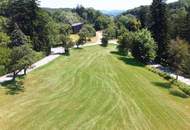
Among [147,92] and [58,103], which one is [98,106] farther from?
[147,92]

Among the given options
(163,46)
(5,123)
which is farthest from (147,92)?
(163,46)

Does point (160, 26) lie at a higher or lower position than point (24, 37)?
higher

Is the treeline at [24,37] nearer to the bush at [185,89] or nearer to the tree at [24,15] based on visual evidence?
the tree at [24,15]

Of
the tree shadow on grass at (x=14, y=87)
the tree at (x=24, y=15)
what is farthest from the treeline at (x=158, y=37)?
the tree shadow on grass at (x=14, y=87)

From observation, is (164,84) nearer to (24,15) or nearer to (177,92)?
(177,92)

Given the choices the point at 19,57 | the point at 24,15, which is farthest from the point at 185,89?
the point at 24,15

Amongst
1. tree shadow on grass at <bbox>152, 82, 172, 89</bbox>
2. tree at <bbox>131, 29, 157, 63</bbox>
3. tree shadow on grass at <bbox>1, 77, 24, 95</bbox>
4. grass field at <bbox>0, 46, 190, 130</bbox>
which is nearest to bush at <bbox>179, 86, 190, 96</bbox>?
tree shadow on grass at <bbox>152, 82, 172, 89</bbox>
